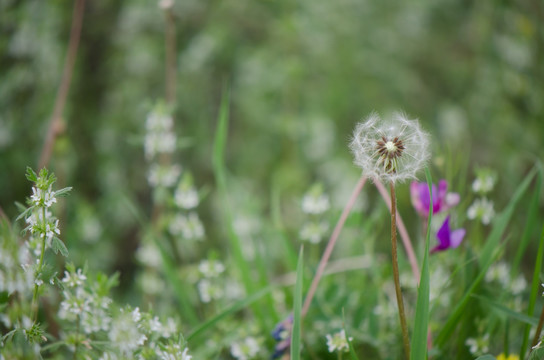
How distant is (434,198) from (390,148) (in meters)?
0.26

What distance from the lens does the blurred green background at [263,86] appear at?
1.89 meters

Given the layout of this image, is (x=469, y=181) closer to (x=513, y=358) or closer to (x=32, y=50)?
(x=513, y=358)

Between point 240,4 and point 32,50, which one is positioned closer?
point 32,50

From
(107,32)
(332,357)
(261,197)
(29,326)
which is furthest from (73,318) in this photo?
(107,32)

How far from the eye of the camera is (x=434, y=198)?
35.9 inches

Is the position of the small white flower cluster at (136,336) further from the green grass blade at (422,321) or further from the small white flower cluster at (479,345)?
the small white flower cluster at (479,345)

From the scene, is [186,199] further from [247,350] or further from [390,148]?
[390,148]

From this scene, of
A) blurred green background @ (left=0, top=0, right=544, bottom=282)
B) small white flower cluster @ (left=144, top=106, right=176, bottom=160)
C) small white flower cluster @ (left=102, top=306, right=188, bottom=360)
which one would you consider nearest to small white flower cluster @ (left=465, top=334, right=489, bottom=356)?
small white flower cluster @ (left=102, top=306, right=188, bottom=360)

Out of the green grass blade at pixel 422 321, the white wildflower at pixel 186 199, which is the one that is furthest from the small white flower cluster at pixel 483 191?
the white wildflower at pixel 186 199

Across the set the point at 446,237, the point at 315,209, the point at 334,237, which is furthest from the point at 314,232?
the point at 446,237

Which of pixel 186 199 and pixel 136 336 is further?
pixel 186 199

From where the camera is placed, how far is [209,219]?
2246mm

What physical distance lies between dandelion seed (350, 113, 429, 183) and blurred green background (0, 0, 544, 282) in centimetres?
105

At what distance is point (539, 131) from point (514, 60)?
0.31 m
